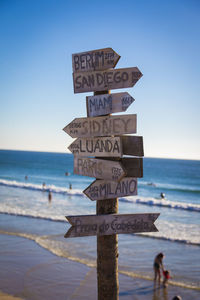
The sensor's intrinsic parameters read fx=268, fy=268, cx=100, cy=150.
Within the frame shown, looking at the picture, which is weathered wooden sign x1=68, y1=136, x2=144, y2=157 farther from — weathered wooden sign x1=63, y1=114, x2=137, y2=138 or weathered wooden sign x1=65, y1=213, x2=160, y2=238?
weathered wooden sign x1=65, y1=213, x2=160, y2=238

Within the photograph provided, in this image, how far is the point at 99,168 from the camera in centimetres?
350

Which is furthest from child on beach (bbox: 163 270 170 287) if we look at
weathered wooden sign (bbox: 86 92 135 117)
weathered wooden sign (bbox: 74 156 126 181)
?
weathered wooden sign (bbox: 86 92 135 117)

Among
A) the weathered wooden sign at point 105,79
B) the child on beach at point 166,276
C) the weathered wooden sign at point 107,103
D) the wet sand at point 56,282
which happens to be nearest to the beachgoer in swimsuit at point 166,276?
the child on beach at point 166,276

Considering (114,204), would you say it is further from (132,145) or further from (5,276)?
(5,276)

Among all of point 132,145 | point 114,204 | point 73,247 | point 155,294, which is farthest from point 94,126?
point 73,247

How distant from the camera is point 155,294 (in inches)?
352

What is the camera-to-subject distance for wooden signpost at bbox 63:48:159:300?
10.9ft

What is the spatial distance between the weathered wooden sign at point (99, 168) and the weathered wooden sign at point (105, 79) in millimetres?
960

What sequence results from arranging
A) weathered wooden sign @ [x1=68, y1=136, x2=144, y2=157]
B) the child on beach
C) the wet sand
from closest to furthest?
weathered wooden sign @ [x1=68, y1=136, x2=144, y2=157] < the wet sand < the child on beach

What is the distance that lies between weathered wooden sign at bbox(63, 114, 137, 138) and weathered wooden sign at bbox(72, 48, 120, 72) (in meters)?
0.69

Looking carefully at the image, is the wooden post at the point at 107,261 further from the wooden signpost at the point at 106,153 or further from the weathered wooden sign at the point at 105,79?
the weathered wooden sign at the point at 105,79

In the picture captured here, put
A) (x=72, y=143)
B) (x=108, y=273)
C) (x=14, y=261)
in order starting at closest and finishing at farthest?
(x=108, y=273)
(x=72, y=143)
(x=14, y=261)

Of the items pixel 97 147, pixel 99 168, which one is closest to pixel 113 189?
pixel 99 168

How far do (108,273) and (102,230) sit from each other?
24.9 inches
